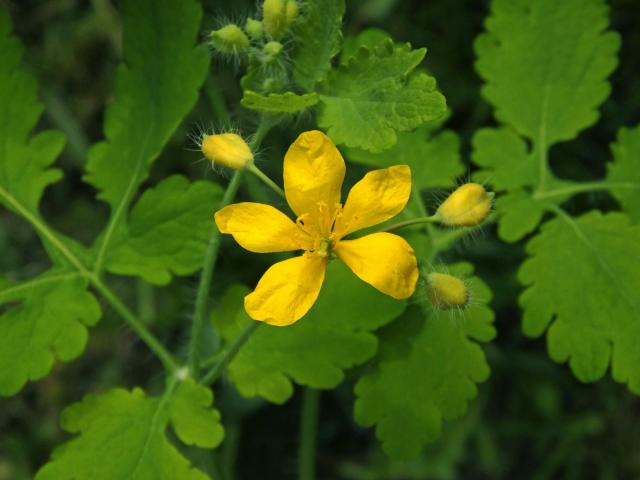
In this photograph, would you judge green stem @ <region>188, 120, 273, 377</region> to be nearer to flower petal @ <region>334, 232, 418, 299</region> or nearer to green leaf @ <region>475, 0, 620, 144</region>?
flower petal @ <region>334, 232, 418, 299</region>

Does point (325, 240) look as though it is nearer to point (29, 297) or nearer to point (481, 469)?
point (29, 297)

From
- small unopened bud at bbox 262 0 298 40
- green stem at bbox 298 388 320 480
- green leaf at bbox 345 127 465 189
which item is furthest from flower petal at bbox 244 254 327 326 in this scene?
green stem at bbox 298 388 320 480

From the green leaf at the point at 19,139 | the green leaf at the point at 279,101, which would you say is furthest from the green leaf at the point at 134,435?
the green leaf at the point at 279,101

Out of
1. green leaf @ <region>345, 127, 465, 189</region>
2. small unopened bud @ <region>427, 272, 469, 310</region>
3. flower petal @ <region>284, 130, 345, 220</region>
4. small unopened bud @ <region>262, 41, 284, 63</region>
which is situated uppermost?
small unopened bud @ <region>262, 41, 284, 63</region>

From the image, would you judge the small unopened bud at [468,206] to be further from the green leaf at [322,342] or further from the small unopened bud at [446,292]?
the green leaf at [322,342]

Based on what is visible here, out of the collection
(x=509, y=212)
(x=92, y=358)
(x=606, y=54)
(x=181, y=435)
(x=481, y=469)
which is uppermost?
(x=606, y=54)

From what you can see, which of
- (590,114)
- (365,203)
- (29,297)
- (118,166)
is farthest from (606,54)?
(29,297)
